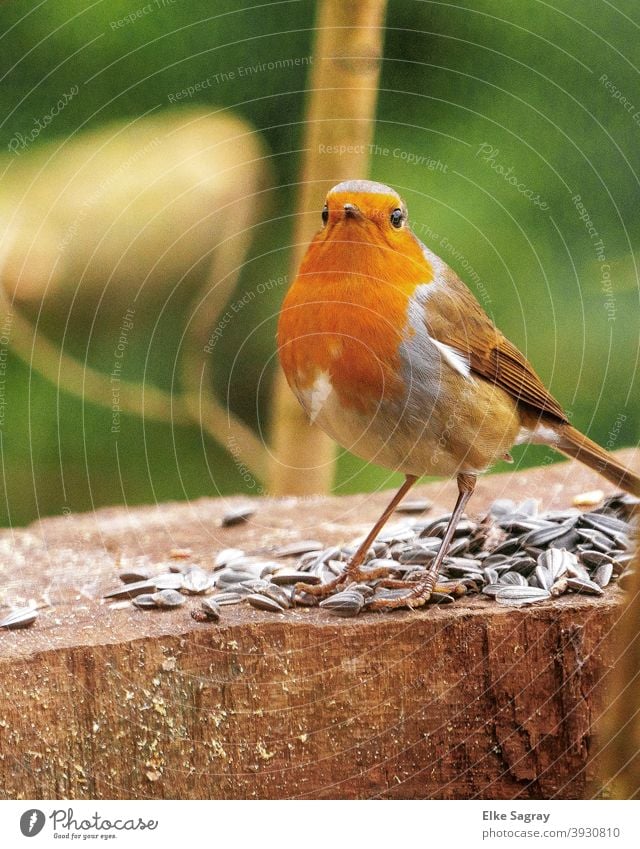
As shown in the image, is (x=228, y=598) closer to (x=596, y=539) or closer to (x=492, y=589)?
(x=492, y=589)

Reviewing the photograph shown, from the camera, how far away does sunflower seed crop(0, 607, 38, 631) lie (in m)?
1.78

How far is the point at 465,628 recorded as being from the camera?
1688 mm

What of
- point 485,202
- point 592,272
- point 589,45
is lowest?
point 592,272

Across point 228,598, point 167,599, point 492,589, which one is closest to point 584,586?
point 492,589

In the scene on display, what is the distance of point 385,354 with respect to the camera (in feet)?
5.84

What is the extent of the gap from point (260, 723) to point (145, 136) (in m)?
1.47

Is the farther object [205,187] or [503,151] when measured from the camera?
[205,187]

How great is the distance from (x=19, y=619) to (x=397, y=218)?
3.19ft

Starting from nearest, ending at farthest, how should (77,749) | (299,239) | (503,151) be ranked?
(77,749)
(503,151)
(299,239)

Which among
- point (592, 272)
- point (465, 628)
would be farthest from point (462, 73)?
point (465, 628)

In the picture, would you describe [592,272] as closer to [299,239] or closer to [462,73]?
[462,73]

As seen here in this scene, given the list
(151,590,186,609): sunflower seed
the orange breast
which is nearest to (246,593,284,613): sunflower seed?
(151,590,186,609): sunflower seed

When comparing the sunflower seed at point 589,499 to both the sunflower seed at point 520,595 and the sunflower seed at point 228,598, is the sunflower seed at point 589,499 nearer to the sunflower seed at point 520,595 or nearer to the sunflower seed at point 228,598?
the sunflower seed at point 520,595

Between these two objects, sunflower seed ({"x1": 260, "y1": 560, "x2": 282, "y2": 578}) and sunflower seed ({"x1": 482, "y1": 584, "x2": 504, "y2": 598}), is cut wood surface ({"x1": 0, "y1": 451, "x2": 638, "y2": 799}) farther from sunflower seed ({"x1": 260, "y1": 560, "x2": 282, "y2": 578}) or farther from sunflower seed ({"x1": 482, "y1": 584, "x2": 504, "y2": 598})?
sunflower seed ({"x1": 260, "y1": 560, "x2": 282, "y2": 578})
